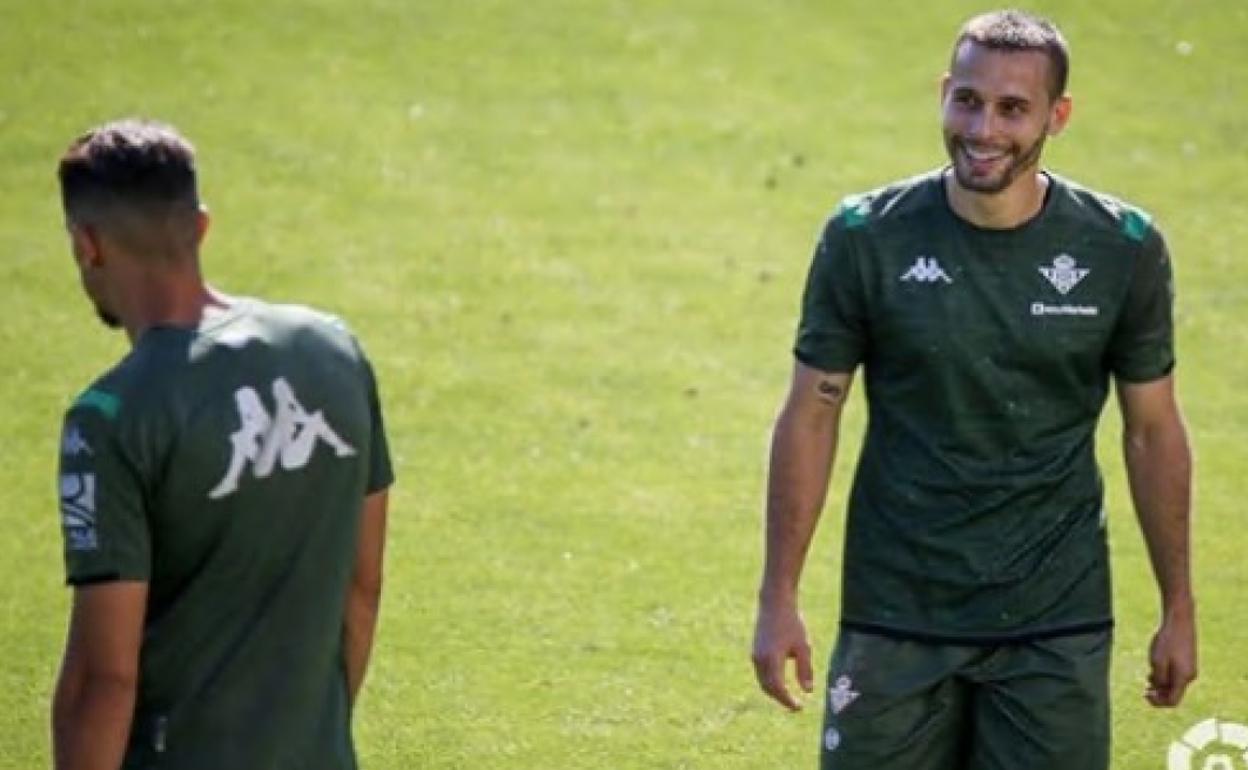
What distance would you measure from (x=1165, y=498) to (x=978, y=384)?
23.5 inches

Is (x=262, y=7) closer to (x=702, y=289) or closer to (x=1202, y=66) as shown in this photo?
(x=702, y=289)

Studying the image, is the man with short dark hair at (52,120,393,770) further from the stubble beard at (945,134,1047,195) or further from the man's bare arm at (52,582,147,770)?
the stubble beard at (945,134,1047,195)

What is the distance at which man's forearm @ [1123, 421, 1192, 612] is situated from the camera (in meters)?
6.35

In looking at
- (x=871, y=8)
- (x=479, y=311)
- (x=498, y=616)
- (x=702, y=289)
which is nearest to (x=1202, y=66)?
(x=871, y=8)

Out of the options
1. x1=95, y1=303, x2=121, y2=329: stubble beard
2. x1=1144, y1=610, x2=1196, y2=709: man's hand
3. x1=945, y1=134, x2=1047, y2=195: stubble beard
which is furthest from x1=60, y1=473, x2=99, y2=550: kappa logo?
x1=1144, y1=610, x2=1196, y2=709: man's hand

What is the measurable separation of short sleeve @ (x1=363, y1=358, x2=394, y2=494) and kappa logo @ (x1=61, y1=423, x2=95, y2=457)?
0.64m

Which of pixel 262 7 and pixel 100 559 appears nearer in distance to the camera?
pixel 100 559

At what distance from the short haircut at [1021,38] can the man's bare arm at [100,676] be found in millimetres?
2489

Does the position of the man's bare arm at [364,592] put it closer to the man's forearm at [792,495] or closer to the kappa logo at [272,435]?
the kappa logo at [272,435]

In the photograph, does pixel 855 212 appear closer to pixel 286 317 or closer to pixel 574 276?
pixel 286 317

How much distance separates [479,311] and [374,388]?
25.7 ft

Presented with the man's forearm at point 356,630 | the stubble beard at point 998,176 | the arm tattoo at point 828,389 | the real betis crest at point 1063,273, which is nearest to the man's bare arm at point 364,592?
the man's forearm at point 356,630

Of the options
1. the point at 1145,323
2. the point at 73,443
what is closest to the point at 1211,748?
the point at 1145,323

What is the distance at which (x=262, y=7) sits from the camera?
56.4ft
